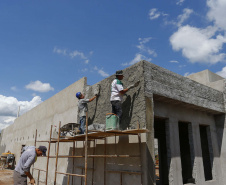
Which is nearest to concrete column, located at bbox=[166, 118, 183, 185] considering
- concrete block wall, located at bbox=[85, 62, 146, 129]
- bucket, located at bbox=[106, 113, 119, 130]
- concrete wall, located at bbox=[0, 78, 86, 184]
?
concrete block wall, located at bbox=[85, 62, 146, 129]

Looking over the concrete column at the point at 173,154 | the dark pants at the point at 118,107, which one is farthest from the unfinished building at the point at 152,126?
the dark pants at the point at 118,107

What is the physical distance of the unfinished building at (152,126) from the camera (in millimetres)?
5832

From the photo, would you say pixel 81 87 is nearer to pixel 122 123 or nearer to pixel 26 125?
pixel 122 123

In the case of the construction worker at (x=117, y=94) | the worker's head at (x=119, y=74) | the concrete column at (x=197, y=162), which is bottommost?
the concrete column at (x=197, y=162)

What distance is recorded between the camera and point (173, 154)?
6695mm

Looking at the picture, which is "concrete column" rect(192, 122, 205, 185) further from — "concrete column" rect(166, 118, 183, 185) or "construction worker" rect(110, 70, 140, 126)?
"construction worker" rect(110, 70, 140, 126)

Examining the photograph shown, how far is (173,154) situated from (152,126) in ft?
5.33

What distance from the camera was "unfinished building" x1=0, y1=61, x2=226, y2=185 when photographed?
583 centimetres

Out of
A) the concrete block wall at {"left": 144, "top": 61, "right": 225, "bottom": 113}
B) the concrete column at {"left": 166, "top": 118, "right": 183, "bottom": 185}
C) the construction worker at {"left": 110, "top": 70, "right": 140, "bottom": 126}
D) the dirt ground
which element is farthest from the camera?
the dirt ground

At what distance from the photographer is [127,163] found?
19.5ft

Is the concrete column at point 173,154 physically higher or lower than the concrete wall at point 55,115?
lower

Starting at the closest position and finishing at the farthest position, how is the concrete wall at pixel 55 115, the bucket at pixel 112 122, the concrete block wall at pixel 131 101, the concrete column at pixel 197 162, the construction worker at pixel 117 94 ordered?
1. the bucket at pixel 112 122
2. the concrete block wall at pixel 131 101
3. the construction worker at pixel 117 94
4. the concrete column at pixel 197 162
5. the concrete wall at pixel 55 115

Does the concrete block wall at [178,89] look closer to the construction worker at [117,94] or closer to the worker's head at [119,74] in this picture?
the construction worker at [117,94]

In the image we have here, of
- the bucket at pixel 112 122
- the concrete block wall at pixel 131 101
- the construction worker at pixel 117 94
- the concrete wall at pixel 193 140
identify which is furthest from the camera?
the concrete wall at pixel 193 140
